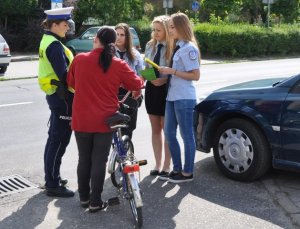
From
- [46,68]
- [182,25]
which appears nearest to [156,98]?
[182,25]

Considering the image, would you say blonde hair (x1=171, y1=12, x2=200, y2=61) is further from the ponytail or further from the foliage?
the foliage

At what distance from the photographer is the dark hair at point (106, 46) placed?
13.8 ft

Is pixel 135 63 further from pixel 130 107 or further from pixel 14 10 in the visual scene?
pixel 14 10

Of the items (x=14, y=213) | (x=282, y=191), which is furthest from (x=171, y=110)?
(x=14, y=213)

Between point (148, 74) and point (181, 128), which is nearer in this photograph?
point (148, 74)

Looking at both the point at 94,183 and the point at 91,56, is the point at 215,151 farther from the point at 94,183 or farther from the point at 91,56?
the point at 91,56

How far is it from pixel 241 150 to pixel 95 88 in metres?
1.88

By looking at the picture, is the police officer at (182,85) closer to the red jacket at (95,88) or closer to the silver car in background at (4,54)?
the red jacket at (95,88)

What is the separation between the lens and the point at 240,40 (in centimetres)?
2683

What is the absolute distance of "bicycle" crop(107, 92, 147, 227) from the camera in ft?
13.8

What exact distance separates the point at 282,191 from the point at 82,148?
2135mm

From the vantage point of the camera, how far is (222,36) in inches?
1038

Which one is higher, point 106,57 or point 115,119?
point 106,57

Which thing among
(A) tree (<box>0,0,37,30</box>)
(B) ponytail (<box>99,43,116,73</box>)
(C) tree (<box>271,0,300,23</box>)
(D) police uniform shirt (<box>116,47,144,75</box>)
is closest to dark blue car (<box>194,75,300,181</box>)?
(D) police uniform shirt (<box>116,47,144,75</box>)
